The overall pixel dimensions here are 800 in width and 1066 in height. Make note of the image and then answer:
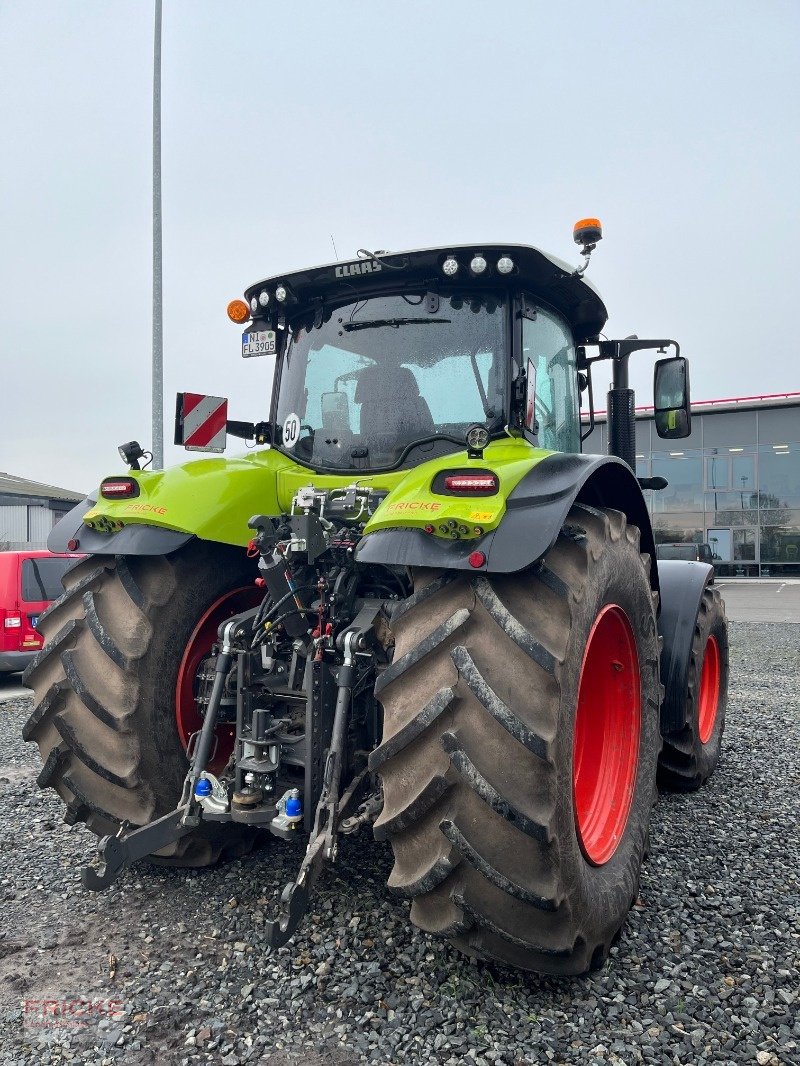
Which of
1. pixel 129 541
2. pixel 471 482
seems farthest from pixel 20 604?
pixel 471 482

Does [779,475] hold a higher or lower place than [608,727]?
higher

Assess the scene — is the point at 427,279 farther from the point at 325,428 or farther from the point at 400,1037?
the point at 400,1037

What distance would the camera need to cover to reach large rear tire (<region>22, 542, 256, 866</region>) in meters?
2.87

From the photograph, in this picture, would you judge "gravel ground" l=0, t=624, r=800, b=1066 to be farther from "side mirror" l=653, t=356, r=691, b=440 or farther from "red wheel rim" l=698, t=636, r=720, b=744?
"side mirror" l=653, t=356, r=691, b=440

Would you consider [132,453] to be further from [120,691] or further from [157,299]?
[157,299]

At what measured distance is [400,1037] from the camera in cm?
215

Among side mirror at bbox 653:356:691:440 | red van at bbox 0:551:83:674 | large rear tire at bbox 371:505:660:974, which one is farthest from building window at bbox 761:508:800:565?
large rear tire at bbox 371:505:660:974

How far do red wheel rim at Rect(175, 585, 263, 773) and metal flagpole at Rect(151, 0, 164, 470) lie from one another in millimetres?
6183

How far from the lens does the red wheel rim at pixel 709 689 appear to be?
16.0 feet

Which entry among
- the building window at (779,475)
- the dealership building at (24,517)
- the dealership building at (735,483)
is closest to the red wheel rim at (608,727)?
the dealership building at (735,483)

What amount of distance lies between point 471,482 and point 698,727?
105 inches

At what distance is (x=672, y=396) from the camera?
420cm

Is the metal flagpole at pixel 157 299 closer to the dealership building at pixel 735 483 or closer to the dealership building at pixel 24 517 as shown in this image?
the dealership building at pixel 735 483

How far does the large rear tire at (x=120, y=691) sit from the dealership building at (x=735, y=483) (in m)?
22.7
